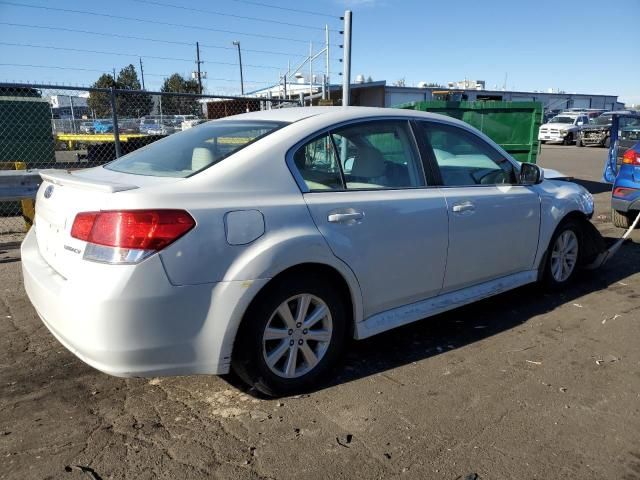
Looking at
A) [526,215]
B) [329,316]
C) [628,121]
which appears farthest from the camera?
[628,121]

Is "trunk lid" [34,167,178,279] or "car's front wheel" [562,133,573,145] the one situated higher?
"trunk lid" [34,167,178,279]

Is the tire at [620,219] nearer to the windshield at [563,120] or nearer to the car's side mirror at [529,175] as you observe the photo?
the car's side mirror at [529,175]

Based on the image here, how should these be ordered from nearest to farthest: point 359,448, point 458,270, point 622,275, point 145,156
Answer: point 359,448 < point 145,156 < point 458,270 < point 622,275

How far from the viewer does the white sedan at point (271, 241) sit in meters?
2.54

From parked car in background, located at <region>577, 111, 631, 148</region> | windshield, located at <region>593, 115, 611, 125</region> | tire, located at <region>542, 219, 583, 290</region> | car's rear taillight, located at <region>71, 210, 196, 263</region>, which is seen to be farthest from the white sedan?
windshield, located at <region>593, 115, 611, 125</region>

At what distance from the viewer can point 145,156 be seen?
3.54m

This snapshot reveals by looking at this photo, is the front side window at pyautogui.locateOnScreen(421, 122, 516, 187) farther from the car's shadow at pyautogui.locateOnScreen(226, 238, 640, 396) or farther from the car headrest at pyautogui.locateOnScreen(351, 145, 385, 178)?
the car's shadow at pyautogui.locateOnScreen(226, 238, 640, 396)

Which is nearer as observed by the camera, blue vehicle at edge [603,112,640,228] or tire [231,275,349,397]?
tire [231,275,349,397]

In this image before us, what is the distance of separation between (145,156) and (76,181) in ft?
2.28

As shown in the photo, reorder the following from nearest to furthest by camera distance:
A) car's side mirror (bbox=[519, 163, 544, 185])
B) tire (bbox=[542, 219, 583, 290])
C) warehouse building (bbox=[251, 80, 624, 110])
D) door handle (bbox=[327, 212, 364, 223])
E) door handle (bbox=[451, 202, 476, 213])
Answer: door handle (bbox=[327, 212, 364, 223]) < door handle (bbox=[451, 202, 476, 213]) < car's side mirror (bbox=[519, 163, 544, 185]) < tire (bbox=[542, 219, 583, 290]) < warehouse building (bbox=[251, 80, 624, 110])

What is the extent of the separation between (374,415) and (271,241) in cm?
111

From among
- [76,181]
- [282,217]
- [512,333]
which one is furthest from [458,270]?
[76,181]

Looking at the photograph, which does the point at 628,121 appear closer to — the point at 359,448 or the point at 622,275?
the point at 622,275

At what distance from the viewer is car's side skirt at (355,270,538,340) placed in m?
3.35
